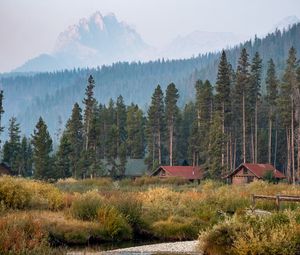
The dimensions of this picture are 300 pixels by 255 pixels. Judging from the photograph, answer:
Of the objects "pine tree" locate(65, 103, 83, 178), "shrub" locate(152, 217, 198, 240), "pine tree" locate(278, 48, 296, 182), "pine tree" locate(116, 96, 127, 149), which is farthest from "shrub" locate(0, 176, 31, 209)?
"pine tree" locate(116, 96, 127, 149)

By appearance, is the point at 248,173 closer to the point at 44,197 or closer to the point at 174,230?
the point at 44,197

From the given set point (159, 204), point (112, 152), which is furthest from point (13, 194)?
point (112, 152)

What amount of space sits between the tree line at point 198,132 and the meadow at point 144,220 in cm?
Answer: 3566

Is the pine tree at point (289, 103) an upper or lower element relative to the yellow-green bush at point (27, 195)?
upper

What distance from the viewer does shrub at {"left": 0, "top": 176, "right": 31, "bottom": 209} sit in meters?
26.1

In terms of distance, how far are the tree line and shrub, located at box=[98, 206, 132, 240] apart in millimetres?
42119

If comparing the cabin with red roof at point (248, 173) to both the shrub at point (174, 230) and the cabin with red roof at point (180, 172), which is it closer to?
the cabin with red roof at point (180, 172)

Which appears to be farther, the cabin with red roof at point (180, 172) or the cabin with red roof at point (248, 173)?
the cabin with red roof at point (180, 172)

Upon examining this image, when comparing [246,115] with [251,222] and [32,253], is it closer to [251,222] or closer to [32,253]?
[251,222]

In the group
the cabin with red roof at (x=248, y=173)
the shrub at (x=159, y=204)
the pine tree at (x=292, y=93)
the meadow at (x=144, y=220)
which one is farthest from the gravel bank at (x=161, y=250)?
the pine tree at (x=292, y=93)

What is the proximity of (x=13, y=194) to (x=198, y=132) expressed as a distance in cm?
5813

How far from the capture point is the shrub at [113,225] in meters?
22.8

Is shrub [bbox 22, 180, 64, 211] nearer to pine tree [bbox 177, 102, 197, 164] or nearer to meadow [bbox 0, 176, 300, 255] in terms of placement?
meadow [bbox 0, 176, 300, 255]

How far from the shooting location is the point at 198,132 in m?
82.9
